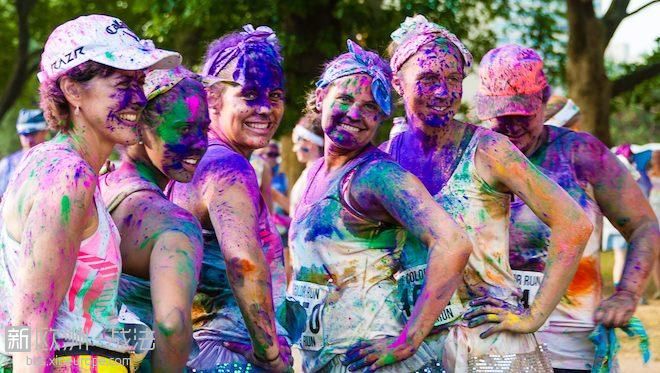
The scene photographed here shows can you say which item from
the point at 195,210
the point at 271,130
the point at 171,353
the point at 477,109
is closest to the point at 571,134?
the point at 477,109

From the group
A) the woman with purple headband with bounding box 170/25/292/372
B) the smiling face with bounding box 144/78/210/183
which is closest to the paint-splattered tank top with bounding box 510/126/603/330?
the woman with purple headband with bounding box 170/25/292/372

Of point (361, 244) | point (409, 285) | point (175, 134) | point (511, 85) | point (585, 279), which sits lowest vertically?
point (585, 279)

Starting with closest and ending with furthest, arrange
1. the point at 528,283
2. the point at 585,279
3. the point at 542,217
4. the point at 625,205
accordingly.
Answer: the point at 542,217 < the point at 528,283 < the point at 625,205 < the point at 585,279

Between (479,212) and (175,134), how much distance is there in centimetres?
118

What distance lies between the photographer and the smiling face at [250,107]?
3877mm

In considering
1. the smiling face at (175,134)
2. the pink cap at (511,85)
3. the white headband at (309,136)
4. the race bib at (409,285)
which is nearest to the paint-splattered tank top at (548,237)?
the pink cap at (511,85)

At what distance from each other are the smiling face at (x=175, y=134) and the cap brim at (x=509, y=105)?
57.7 inches

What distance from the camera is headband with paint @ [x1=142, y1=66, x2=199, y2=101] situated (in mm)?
3604

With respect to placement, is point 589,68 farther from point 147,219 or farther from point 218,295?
point 147,219

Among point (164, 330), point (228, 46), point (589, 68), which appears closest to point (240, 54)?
point (228, 46)

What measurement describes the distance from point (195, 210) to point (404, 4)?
9361 millimetres

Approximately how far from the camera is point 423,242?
3.66 metres

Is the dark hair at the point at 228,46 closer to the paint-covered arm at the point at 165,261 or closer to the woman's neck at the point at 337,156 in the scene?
the woman's neck at the point at 337,156

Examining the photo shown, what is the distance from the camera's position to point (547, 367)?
4023 mm
